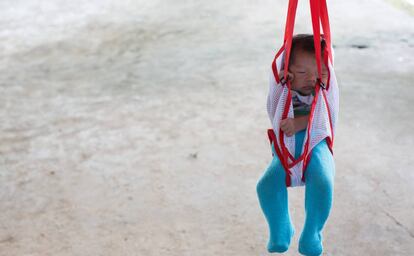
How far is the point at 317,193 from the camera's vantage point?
58.1 inches

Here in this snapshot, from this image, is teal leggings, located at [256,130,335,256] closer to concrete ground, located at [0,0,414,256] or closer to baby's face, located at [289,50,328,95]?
baby's face, located at [289,50,328,95]

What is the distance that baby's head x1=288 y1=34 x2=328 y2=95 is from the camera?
1486 millimetres

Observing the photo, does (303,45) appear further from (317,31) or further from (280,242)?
(280,242)

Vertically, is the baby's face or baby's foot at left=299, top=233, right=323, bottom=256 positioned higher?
the baby's face

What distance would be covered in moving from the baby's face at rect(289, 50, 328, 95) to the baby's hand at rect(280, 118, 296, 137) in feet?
0.27

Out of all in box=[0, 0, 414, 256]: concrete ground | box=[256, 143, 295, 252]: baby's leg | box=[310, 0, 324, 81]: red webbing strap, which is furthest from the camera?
box=[0, 0, 414, 256]: concrete ground

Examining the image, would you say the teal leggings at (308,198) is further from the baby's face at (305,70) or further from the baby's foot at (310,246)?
the baby's face at (305,70)

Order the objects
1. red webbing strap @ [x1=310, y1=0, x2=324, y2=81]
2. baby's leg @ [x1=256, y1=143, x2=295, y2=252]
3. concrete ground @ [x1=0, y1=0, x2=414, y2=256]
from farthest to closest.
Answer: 1. concrete ground @ [x1=0, y1=0, x2=414, y2=256]
2. baby's leg @ [x1=256, y1=143, x2=295, y2=252]
3. red webbing strap @ [x1=310, y1=0, x2=324, y2=81]

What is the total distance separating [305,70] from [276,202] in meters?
0.31

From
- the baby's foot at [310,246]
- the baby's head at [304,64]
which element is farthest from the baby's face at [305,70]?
the baby's foot at [310,246]

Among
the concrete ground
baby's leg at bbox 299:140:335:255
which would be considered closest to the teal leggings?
baby's leg at bbox 299:140:335:255

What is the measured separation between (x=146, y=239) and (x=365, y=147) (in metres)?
1.11

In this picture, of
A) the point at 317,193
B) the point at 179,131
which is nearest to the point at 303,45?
Answer: the point at 317,193

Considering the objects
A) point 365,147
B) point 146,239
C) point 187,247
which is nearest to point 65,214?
point 146,239
